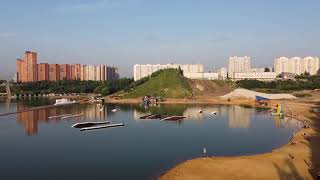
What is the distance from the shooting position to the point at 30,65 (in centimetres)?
11519

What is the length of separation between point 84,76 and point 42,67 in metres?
14.7

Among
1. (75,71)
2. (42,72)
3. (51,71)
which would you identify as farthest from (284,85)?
(42,72)

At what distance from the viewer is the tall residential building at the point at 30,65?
11400 cm

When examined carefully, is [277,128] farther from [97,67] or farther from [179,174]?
[97,67]

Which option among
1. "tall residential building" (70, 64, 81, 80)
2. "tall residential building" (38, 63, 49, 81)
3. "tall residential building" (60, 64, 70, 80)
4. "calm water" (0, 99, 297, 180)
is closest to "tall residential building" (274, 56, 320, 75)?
"tall residential building" (70, 64, 81, 80)

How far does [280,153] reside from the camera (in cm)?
1920

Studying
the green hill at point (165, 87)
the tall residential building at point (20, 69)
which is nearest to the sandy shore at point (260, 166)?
the green hill at point (165, 87)

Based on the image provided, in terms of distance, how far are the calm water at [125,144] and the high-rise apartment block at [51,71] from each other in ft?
272

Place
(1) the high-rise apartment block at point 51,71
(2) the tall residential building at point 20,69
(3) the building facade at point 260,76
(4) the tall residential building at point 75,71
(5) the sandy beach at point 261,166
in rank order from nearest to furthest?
1. (5) the sandy beach at point 261,166
2. (3) the building facade at point 260,76
3. (1) the high-rise apartment block at point 51,71
4. (2) the tall residential building at point 20,69
5. (4) the tall residential building at point 75,71

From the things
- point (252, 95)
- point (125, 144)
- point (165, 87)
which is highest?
point (165, 87)

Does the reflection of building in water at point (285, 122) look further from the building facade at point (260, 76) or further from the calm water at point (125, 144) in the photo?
the building facade at point (260, 76)

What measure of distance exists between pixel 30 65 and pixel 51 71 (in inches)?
272

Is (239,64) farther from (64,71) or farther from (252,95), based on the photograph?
(252,95)

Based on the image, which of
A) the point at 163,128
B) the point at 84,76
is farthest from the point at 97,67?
the point at 163,128
